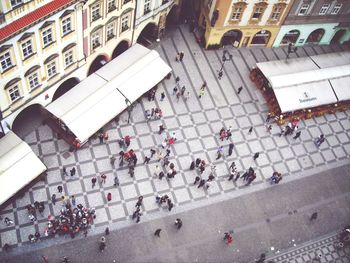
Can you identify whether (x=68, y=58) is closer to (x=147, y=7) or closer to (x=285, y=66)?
(x=147, y=7)

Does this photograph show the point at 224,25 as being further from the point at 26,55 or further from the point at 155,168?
the point at 26,55

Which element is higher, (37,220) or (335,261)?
(37,220)

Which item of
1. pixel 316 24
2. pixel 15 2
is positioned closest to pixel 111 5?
pixel 15 2

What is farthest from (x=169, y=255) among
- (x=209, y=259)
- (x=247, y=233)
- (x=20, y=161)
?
(x=20, y=161)

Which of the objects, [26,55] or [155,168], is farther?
[155,168]

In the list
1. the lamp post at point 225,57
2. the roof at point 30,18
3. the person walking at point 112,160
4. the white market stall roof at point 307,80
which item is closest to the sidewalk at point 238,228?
the person walking at point 112,160

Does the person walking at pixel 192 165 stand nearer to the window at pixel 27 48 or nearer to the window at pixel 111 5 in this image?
the window at pixel 111 5

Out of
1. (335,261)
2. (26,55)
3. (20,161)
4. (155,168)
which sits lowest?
(335,261)
